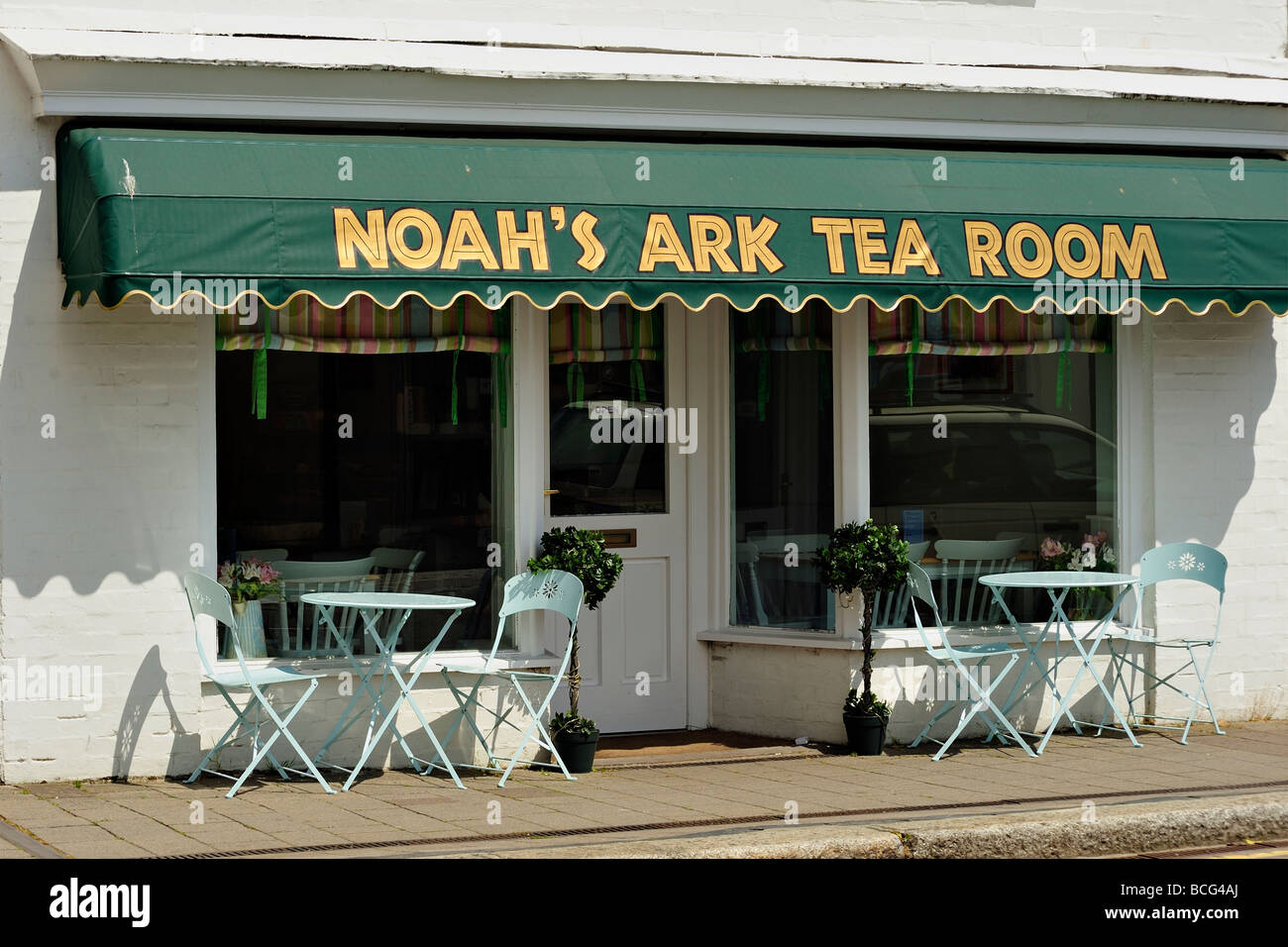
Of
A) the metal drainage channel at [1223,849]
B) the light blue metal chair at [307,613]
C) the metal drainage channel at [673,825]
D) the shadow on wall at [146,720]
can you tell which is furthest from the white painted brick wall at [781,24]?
the metal drainage channel at [1223,849]

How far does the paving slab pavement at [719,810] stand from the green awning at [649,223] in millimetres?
2252

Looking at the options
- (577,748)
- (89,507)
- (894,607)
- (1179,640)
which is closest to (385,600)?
(577,748)

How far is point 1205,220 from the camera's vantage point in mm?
8727

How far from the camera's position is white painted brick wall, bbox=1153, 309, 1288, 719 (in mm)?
9477

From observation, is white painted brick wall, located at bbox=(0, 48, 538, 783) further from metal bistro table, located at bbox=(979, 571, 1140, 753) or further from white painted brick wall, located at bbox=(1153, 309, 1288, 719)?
white painted brick wall, located at bbox=(1153, 309, 1288, 719)

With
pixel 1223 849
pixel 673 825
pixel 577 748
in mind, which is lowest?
pixel 1223 849

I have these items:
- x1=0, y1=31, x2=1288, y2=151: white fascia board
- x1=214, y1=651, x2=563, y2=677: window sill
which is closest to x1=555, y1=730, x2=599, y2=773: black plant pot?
x1=214, y1=651, x2=563, y2=677: window sill

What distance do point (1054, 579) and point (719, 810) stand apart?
8.72ft

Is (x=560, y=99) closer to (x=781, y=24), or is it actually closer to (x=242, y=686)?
(x=781, y=24)

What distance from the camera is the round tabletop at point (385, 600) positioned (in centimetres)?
775

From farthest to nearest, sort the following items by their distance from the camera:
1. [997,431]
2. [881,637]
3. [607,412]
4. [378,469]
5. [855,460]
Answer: [997,431]
[607,412]
[855,460]
[881,637]
[378,469]

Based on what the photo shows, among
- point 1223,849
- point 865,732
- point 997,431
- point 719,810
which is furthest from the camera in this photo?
point 997,431

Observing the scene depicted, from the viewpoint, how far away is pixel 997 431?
31.0 feet

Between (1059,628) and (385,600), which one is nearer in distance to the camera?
(385,600)
